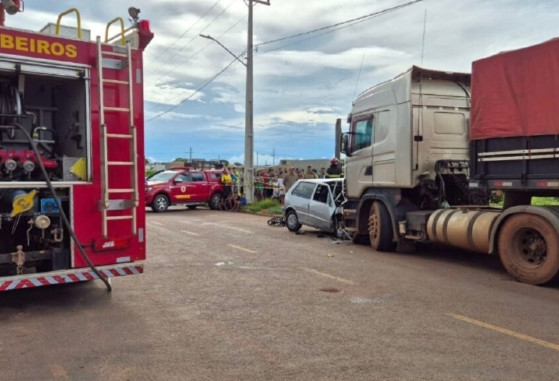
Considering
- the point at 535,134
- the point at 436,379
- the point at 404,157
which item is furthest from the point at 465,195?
the point at 436,379

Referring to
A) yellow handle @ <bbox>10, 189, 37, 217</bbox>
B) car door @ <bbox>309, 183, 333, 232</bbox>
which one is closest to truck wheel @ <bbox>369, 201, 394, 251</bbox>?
car door @ <bbox>309, 183, 333, 232</bbox>

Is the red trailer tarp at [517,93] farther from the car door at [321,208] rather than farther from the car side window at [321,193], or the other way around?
the car side window at [321,193]

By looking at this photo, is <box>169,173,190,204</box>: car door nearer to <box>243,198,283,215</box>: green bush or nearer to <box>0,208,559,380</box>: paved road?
<box>243,198,283,215</box>: green bush

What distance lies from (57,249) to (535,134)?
653 centimetres

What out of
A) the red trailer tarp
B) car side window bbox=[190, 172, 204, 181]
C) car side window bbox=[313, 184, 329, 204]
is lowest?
car side window bbox=[313, 184, 329, 204]

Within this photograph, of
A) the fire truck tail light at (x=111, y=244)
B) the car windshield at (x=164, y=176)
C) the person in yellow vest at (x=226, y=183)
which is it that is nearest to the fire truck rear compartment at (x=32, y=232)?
the fire truck tail light at (x=111, y=244)

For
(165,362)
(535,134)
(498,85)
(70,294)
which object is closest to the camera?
(165,362)

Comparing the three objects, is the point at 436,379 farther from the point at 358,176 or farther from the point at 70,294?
the point at 358,176

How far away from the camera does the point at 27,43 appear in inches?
227

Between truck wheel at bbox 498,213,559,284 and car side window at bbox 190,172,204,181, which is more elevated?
car side window at bbox 190,172,204,181

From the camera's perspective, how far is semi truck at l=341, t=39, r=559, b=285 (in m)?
7.50

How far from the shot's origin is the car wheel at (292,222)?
1473 cm

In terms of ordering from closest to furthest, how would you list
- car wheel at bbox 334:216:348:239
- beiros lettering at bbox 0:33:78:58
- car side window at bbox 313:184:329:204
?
beiros lettering at bbox 0:33:78:58 < car wheel at bbox 334:216:348:239 < car side window at bbox 313:184:329:204

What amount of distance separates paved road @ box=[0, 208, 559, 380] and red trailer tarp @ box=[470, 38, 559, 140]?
2291 millimetres
